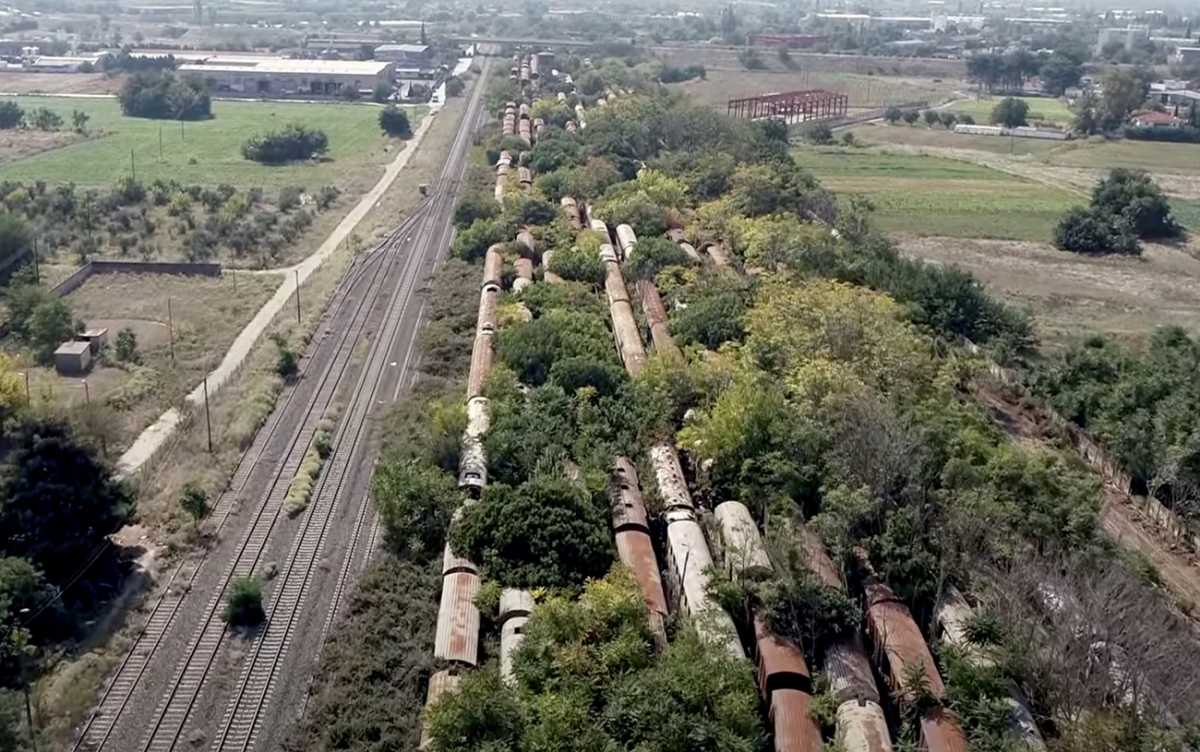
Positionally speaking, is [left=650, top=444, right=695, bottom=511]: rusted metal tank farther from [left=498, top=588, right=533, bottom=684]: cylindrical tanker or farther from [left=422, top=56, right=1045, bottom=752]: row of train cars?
[left=498, top=588, right=533, bottom=684]: cylindrical tanker

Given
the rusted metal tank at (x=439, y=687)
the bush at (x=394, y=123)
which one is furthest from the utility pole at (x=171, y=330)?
the bush at (x=394, y=123)

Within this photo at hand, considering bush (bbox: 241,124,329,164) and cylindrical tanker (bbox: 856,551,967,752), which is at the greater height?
bush (bbox: 241,124,329,164)

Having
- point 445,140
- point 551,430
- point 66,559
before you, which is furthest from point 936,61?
point 66,559

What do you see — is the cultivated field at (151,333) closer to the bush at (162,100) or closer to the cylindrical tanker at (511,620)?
the cylindrical tanker at (511,620)

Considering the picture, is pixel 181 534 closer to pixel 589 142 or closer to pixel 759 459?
pixel 759 459

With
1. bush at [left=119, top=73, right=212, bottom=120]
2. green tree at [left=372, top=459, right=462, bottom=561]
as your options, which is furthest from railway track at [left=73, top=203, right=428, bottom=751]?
bush at [left=119, top=73, right=212, bottom=120]
